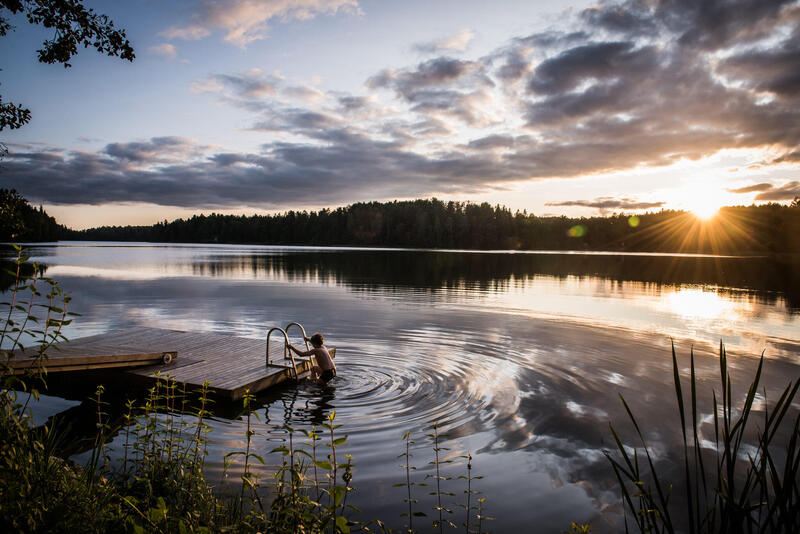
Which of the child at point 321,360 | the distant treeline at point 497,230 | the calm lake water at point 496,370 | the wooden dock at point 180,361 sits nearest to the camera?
the calm lake water at point 496,370

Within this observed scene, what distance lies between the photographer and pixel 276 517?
13.5ft

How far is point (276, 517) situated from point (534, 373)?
1002 centimetres

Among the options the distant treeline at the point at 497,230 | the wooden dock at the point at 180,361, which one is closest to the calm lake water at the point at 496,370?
the wooden dock at the point at 180,361

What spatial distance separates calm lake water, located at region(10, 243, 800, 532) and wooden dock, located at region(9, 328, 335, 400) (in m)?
0.70

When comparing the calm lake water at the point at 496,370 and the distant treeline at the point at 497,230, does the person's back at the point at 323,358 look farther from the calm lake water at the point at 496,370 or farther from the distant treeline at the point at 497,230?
the distant treeline at the point at 497,230

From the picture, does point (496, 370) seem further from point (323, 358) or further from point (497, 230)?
point (497, 230)

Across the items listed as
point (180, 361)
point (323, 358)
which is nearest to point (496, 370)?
point (323, 358)

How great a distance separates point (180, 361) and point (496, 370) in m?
8.62

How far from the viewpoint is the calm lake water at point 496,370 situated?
7.05 meters

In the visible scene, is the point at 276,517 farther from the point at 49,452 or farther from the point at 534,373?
the point at 534,373

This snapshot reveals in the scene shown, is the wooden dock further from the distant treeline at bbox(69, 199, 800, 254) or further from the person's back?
the distant treeline at bbox(69, 199, 800, 254)

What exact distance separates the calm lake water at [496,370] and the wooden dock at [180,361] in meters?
0.70

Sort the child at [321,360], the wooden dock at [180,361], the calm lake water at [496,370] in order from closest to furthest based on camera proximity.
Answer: the calm lake water at [496,370], the wooden dock at [180,361], the child at [321,360]

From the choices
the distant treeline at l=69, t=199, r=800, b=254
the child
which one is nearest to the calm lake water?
the child
